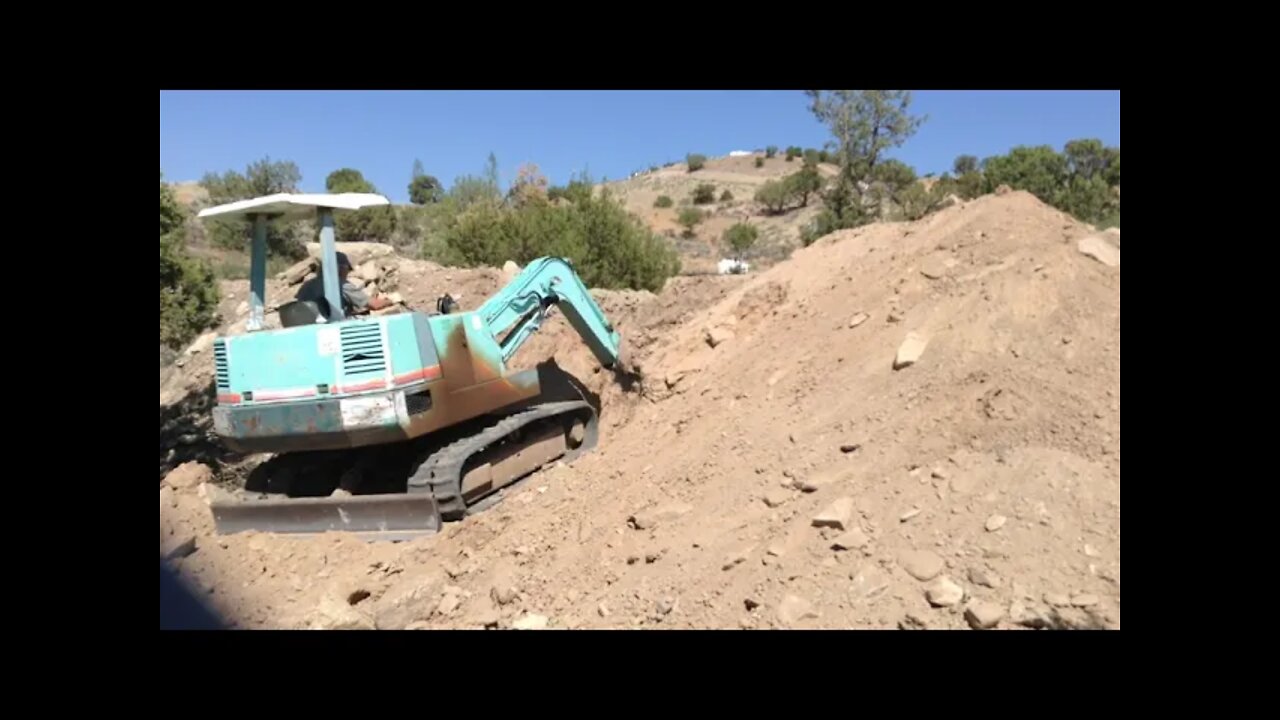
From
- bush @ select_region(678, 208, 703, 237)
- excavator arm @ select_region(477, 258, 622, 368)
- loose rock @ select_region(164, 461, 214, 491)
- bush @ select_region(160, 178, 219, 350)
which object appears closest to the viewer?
excavator arm @ select_region(477, 258, 622, 368)

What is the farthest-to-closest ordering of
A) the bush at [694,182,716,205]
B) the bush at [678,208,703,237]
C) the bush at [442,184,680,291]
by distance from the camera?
the bush at [694,182,716,205]
the bush at [678,208,703,237]
the bush at [442,184,680,291]

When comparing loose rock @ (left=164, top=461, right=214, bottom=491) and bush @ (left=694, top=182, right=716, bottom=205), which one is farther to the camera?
bush @ (left=694, top=182, right=716, bottom=205)

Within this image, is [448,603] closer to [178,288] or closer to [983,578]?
[983,578]

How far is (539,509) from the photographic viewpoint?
21.4 feet

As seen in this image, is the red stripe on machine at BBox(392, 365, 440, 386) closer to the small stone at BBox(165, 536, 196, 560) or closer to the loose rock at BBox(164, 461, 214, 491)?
the small stone at BBox(165, 536, 196, 560)

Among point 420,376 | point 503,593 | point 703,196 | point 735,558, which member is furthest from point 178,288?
point 703,196

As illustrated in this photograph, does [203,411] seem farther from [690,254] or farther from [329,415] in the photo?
[690,254]

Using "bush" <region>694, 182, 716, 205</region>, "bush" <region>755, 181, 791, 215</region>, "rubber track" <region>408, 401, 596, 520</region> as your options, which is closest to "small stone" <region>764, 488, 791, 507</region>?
"rubber track" <region>408, 401, 596, 520</region>

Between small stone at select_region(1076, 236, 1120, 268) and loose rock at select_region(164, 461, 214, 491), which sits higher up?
small stone at select_region(1076, 236, 1120, 268)

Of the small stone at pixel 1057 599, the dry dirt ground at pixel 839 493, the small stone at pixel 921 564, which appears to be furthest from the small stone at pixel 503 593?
the small stone at pixel 1057 599

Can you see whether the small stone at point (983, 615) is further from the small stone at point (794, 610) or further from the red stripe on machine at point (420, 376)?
the red stripe on machine at point (420, 376)

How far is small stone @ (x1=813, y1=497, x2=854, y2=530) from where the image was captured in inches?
174

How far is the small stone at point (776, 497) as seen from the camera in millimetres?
5012

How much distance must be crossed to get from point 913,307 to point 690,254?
80.5 ft
